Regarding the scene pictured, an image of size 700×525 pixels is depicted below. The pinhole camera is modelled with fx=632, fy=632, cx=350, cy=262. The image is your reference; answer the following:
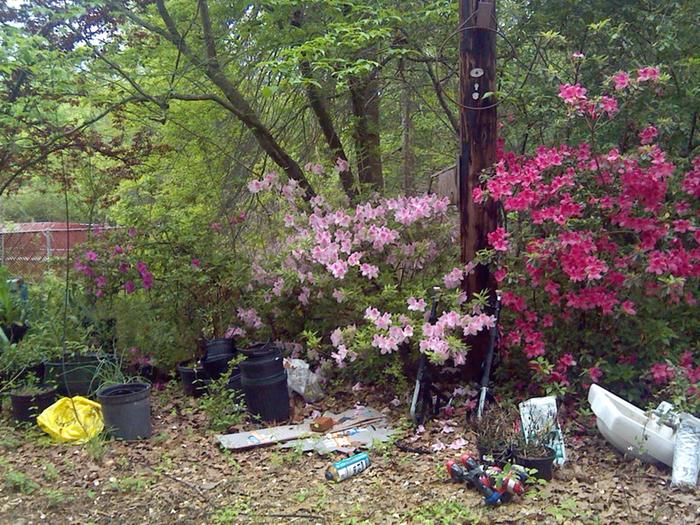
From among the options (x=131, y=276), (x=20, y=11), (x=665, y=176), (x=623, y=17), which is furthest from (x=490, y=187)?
(x=20, y=11)

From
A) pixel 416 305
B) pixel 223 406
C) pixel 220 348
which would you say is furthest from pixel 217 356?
Result: pixel 416 305

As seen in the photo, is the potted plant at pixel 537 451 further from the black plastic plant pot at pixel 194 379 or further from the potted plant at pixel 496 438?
the black plastic plant pot at pixel 194 379

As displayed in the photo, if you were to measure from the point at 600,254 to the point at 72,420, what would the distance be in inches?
137

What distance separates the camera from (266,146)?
599cm

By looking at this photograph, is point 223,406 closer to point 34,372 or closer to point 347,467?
point 347,467

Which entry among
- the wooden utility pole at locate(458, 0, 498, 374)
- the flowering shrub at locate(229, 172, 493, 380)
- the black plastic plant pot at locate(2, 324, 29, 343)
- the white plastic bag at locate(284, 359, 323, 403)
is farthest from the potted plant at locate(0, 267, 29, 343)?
the wooden utility pole at locate(458, 0, 498, 374)

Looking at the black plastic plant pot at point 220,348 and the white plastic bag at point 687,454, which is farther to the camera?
the black plastic plant pot at point 220,348

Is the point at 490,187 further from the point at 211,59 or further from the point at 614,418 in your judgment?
the point at 211,59

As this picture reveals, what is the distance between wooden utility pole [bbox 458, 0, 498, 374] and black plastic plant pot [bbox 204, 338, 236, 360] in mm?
1952

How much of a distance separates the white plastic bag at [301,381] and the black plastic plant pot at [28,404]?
1686mm

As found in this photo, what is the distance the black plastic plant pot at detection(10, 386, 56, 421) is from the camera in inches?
169

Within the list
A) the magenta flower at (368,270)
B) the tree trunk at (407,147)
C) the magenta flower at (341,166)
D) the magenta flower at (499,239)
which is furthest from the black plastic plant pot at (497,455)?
the tree trunk at (407,147)

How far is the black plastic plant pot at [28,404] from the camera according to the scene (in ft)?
14.1

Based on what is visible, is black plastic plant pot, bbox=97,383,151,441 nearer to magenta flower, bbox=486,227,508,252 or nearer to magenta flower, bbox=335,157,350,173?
magenta flower, bbox=486,227,508,252
